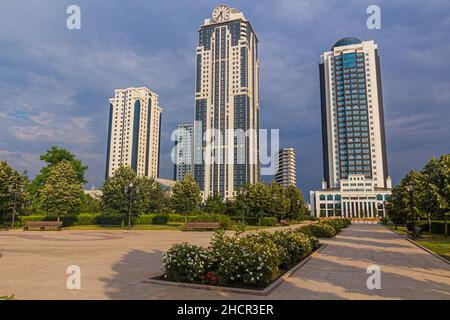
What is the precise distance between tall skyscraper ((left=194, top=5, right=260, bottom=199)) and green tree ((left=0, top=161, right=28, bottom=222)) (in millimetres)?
100181

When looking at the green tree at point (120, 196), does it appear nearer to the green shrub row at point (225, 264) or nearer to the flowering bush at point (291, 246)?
the flowering bush at point (291, 246)

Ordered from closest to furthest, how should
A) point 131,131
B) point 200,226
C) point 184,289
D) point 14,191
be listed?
point 184,289
point 200,226
point 14,191
point 131,131

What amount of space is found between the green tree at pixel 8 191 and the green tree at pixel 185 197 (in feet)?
60.2

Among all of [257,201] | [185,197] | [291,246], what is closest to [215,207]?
[257,201]

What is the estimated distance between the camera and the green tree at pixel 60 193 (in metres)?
35.9

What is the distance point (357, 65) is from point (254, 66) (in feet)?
159

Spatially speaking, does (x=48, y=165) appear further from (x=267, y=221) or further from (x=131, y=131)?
(x=131, y=131)

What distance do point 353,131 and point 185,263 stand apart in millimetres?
141095

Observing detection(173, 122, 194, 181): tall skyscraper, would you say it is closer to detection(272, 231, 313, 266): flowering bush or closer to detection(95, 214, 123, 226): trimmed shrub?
detection(95, 214, 123, 226): trimmed shrub

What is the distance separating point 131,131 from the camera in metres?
159
